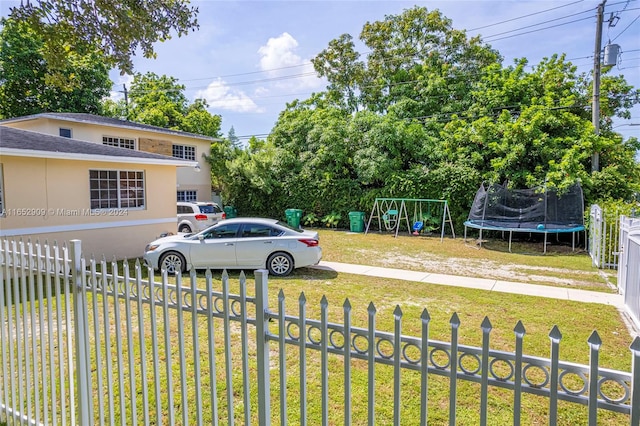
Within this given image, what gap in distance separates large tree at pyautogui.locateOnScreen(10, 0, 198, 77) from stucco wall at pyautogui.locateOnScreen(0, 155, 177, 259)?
6.56 metres

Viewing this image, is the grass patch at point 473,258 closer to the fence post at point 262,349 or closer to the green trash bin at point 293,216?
the green trash bin at point 293,216

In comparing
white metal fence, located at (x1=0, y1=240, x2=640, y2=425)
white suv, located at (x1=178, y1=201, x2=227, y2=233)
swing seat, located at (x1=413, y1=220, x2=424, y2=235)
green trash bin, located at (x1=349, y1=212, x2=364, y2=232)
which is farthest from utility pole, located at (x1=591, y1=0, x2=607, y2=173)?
white suv, located at (x1=178, y1=201, x2=227, y2=233)

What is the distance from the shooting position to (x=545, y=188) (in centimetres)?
1378

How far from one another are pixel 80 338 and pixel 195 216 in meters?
13.7

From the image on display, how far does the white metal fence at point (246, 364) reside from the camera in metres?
1.74

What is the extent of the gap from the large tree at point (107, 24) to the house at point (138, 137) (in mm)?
15735

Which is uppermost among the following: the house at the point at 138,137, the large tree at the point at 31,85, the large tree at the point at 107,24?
the large tree at the point at 31,85

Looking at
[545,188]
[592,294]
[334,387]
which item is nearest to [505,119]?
[545,188]

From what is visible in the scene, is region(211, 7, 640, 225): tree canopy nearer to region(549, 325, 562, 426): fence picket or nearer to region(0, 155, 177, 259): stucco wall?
region(0, 155, 177, 259): stucco wall

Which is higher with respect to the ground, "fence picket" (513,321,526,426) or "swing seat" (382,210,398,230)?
"fence picket" (513,321,526,426)

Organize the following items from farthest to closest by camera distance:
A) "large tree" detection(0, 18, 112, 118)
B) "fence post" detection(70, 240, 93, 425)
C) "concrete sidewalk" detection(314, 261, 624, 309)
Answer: "large tree" detection(0, 18, 112, 118)
"concrete sidewalk" detection(314, 261, 624, 309)
"fence post" detection(70, 240, 93, 425)

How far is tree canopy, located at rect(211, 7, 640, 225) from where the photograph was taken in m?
15.3

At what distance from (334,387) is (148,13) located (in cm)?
460

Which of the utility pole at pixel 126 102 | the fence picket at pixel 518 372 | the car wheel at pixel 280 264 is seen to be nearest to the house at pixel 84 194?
the car wheel at pixel 280 264
